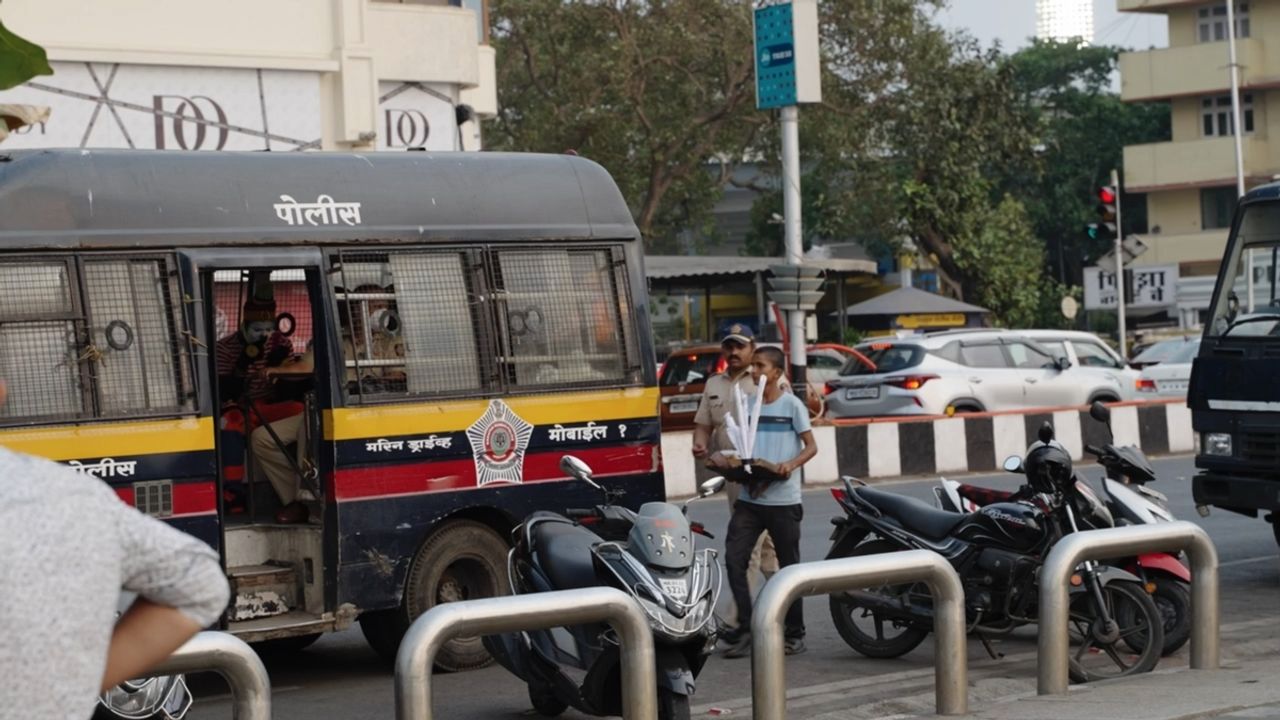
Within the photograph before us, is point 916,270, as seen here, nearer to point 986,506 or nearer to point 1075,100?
point 1075,100

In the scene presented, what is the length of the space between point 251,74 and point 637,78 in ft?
43.3

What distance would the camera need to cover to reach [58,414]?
28.2 feet

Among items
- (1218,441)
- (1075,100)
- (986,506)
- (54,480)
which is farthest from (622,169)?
(1075,100)

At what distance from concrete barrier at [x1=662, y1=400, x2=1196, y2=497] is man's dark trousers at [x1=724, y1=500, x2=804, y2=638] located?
9.28 meters

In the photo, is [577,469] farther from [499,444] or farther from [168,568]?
[168,568]

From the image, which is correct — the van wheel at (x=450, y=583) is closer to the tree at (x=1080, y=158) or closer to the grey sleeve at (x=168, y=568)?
the grey sleeve at (x=168, y=568)

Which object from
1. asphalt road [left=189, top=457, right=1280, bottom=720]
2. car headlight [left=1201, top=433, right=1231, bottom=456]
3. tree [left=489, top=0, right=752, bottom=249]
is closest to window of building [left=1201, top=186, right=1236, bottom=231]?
tree [left=489, top=0, right=752, bottom=249]

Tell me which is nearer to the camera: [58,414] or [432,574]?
[58,414]

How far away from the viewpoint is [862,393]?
1017 inches

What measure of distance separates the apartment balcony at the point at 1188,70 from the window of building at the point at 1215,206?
3.15m

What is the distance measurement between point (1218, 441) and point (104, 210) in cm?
701

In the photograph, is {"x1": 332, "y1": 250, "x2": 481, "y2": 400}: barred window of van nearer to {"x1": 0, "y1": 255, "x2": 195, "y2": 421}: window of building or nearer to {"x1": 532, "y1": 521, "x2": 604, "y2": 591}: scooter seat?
{"x1": 0, "y1": 255, "x2": 195, "y2": 421}: window of building

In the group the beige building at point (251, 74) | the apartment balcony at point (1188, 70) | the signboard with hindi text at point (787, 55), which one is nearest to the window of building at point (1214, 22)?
the apartment balcony at point (1188, 70)

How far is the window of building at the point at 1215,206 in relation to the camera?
2420 inches
